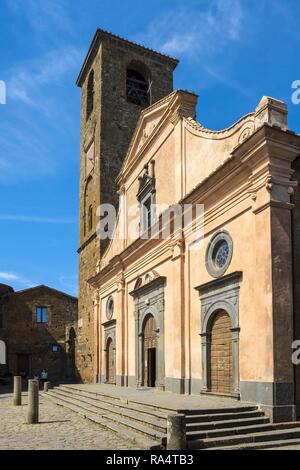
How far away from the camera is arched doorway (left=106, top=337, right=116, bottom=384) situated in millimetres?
23156

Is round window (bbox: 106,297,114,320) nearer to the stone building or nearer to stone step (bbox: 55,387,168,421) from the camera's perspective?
stone step (bbox: 55,387,168,421)

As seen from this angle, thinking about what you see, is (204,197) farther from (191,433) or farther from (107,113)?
(107,113)

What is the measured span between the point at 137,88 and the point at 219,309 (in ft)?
67.9

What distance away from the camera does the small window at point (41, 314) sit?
38.2 meters

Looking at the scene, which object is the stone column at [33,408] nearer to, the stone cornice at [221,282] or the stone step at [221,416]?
the stone step at [221,416]

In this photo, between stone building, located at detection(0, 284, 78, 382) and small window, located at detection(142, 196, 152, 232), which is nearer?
small window, located at detection(142, 196, 152, 232)

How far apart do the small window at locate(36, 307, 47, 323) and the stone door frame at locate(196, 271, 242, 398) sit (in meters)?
26.2

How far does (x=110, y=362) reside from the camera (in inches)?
941

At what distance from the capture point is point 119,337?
21984mm

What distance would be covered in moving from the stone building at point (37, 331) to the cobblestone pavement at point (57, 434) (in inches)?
900

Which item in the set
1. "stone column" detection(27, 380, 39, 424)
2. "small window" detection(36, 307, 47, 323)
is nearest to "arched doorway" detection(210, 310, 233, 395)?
"stone column" detection(27, 380, 39, 424)

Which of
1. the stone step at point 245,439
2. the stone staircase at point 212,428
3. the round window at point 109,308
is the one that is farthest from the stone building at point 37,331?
the stone step at point 245,439

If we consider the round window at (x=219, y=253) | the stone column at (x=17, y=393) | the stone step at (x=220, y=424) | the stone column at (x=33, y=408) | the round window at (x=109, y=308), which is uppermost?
the round window at (x=219, y=253)

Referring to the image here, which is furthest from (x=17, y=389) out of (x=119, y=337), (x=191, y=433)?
(x=191, y=433)
